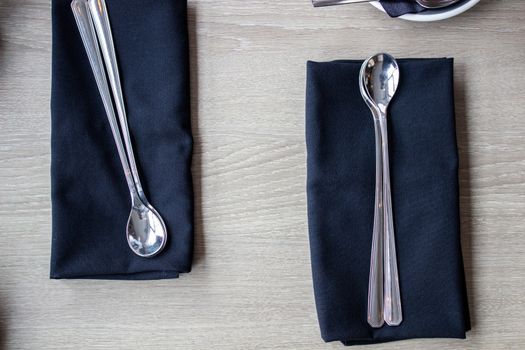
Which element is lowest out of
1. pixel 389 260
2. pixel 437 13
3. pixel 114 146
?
pixel 389 260

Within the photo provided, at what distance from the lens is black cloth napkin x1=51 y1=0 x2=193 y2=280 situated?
0.71 meters

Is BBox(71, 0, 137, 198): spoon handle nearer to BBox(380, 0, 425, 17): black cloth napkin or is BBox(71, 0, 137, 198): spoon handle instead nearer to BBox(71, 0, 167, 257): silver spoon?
BBox(71, 0, 167, 257): silver spoon

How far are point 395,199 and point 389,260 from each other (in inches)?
2.5

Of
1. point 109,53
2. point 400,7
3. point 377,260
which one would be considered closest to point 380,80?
point 400,7

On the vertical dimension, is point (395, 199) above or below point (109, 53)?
below

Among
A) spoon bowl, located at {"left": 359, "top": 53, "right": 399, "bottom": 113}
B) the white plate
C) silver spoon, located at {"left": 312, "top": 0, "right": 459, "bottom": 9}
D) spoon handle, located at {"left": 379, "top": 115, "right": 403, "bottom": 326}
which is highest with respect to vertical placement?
silver spoon, located at {"left": 312, "top": 0, "right": 459, "bottom": 9}

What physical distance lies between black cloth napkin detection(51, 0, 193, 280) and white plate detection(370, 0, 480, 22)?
0.24m

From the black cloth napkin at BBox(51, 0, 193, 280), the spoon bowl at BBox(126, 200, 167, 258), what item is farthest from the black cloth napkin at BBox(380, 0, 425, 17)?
the spoon bowl at BBox(126, 200, 167, 258)

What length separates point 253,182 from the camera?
29.1 inches

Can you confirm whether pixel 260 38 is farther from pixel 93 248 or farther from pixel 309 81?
pixel 93 248

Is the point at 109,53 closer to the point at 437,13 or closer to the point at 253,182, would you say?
the point at 253,182

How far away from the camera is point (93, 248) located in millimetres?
715

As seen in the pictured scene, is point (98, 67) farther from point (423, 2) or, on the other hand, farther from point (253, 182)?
point (423, 2)

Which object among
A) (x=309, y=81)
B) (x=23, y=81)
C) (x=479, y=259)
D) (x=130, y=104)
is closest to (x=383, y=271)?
(x=479, y=259)
